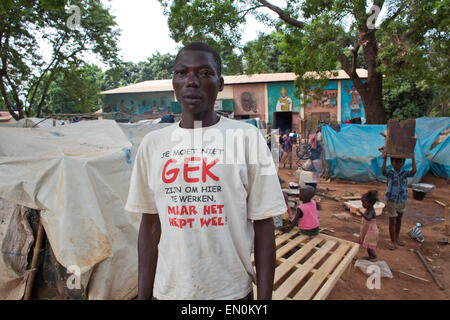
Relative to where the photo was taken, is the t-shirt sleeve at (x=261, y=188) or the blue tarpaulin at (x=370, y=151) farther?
the blue tarpaulin at (x=370, y=151)

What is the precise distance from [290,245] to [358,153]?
576 cm

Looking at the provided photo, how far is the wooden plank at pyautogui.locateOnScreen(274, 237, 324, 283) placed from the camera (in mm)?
2755

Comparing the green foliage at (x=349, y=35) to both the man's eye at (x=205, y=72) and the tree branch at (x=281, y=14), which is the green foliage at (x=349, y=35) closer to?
the tree branch at (x=281, y=14)

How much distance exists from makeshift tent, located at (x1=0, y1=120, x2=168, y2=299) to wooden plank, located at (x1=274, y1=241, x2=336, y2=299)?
4.99 feet

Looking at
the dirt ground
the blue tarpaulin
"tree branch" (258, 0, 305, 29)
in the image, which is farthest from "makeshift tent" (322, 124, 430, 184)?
"tree branch" (258, 0, 305, 29)

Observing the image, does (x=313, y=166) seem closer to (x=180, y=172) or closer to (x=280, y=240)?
(x=280, y=240)

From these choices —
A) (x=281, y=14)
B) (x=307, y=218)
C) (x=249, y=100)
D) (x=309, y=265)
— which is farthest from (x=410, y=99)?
(x=309, y=265)

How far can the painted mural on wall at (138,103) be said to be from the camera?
22.7 m

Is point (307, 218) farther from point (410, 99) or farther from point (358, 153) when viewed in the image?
point (410, 99)

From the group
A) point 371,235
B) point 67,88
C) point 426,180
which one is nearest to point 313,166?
point 426,180

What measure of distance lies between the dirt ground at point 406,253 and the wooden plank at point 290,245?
64cm

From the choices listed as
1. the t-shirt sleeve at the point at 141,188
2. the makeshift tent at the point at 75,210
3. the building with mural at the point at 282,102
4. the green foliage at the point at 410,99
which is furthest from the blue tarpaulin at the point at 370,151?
the building with mural at the point at 282,102

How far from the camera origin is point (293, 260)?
3020 mm
